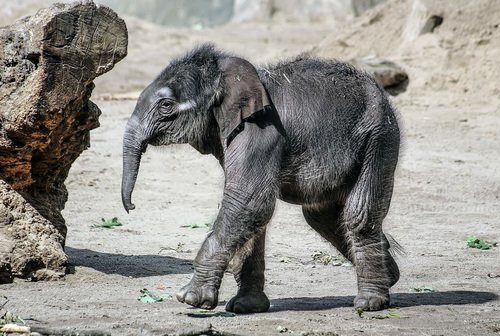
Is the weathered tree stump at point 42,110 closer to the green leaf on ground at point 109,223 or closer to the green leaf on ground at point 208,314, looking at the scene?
the green leaf on ground at point 208,314

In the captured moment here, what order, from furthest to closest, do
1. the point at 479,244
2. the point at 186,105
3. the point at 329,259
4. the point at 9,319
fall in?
the point at 479,244
the point at 329,259
the point at 186,105
the point at 9,319

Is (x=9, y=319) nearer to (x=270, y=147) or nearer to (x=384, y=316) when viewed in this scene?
(x=270, y=147)

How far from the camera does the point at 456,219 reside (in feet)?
38.5

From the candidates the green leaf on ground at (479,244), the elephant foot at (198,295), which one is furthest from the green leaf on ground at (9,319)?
the green leaf on ground at (479,244)

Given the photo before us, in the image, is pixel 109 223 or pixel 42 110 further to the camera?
pixel 109 223

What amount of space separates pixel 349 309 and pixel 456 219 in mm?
4654

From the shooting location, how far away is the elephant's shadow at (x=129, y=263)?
28.5 feet

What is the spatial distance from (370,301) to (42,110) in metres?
2.82

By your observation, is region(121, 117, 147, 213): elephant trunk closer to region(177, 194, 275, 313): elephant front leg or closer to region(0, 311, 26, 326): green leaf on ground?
region(177, 194, 275, 313): elephant front leg

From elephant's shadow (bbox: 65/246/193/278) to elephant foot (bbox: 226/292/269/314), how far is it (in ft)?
4.90

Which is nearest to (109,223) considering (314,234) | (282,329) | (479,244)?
(314,234)

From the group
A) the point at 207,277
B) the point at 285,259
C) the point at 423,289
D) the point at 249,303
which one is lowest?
the point at 249,303

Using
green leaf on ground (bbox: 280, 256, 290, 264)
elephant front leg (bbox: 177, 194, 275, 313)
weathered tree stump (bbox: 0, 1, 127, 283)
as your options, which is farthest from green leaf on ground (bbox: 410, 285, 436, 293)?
weathered tree stump (bbox: 0, 1, 127, 283)

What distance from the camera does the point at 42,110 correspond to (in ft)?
25.0
